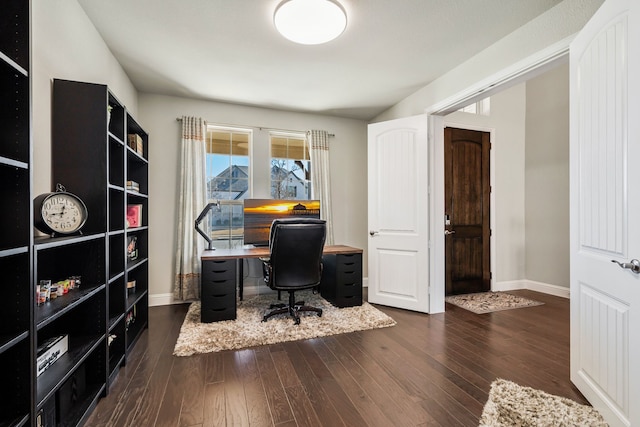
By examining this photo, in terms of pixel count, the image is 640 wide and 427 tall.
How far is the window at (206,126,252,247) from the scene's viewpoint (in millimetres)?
3875

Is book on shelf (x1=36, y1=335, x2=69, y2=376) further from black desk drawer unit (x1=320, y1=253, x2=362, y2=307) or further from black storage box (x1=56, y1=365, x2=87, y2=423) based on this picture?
black desk drawer unit (x1=320, y1=253, x2=362, y2=307)

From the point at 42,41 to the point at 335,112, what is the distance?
3229mm

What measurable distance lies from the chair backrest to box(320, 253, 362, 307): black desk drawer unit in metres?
0.47

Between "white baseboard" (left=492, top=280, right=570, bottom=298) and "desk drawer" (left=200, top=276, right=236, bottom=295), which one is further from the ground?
"desk drawer" (left=200, top=276, right=236, bottom=295)

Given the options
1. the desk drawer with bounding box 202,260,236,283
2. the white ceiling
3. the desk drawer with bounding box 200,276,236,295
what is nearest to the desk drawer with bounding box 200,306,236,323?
the desk drawer with bounding box 200,276,236,295

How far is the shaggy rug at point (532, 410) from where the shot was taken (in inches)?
58.9

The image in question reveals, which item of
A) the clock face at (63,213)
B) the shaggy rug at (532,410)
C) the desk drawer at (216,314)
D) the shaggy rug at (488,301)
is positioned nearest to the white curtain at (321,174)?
the desk drawer at (216,314)

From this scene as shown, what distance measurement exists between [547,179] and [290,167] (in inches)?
147

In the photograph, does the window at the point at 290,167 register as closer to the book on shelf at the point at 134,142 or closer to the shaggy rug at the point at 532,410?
the book on shelf at the point at 134,142

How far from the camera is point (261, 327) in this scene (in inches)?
110

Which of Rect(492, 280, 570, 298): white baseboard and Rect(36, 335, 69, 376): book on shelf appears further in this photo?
Rect(492, 280, 570, 298): white baseboard

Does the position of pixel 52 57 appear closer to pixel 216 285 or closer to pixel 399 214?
pixel 216 285

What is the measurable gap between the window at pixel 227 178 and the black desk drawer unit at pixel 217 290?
1.03 metres

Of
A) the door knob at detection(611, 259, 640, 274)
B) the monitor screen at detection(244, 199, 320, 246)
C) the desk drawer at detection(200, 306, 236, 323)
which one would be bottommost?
the desk drawer at detection(200, 306, 236, 323)
